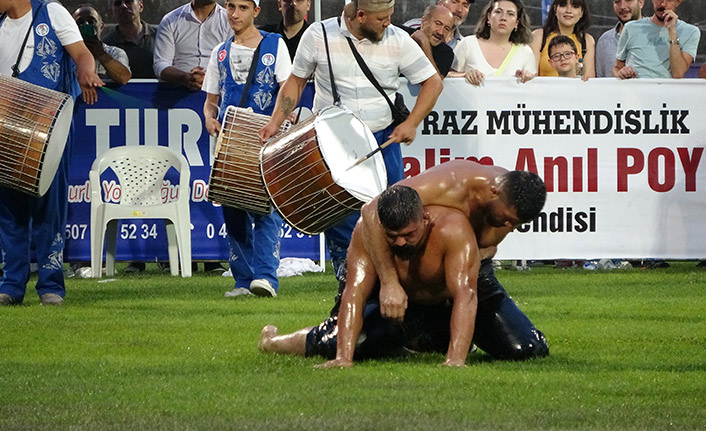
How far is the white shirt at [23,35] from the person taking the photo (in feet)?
29.8

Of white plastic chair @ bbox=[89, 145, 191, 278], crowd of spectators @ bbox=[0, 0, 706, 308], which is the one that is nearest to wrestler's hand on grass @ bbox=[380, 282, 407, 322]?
crowd of spectators @ bbox=[0, 0, 706, 308]

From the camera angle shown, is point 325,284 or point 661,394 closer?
point 661,394

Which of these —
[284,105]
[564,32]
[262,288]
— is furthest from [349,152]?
[564,32]

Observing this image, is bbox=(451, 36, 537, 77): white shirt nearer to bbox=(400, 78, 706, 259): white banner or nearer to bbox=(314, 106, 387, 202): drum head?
bbox=(400, 78, 706, 259): white banner

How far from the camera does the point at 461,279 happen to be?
6.05 meters

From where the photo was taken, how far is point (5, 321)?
8188 millimetres

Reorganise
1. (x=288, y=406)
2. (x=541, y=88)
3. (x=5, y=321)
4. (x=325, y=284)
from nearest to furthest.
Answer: (x=288, y=406) < (x=5, y=321) < (x=325, y=284) < (x=541, y=88)

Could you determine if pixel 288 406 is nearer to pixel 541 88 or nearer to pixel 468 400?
pixel 468 400

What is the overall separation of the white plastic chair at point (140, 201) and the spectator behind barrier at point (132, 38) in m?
1.19

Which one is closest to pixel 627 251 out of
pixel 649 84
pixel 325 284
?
pixel 649 84

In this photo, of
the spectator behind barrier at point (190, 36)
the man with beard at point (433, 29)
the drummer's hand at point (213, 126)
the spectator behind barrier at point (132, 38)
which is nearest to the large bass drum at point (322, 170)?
the drummer's hand at point (213, 126)

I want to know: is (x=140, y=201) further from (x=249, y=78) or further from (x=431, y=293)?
(x=431, y=293)

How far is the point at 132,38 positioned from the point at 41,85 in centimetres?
378

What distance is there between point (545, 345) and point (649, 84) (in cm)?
578
